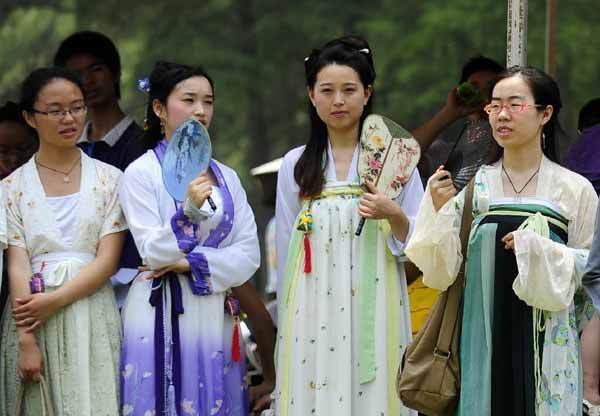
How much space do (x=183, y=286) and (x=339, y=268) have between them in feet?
2.03

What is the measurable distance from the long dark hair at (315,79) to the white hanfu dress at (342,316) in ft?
0.20

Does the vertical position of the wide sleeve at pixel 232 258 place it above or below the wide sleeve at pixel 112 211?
below

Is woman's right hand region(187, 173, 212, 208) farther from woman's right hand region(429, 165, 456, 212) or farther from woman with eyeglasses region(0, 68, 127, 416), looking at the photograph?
woman's right hand region(429, 165, 456, 212)

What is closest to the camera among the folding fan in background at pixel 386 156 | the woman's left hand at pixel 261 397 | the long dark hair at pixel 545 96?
the long dark hair at pixel 545 96

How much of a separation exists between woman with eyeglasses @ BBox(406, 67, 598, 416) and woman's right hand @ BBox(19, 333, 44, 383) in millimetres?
1498

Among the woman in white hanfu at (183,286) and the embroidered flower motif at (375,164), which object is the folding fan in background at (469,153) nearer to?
the embroidered flower motif at (375,164)

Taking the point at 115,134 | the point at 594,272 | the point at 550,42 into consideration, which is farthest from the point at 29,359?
the point at 550,42

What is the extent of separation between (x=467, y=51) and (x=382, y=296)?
396 inches

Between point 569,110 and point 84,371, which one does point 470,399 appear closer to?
point 84,371

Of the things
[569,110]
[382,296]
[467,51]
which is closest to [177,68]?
[382,296]

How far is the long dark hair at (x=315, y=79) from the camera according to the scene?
17.1 feet

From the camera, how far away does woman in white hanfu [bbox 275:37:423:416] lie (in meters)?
5.04

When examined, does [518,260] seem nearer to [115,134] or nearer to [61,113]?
[61,113]

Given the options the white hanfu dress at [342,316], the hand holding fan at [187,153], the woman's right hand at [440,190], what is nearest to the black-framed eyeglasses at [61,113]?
the hand holding fan at [187,153]
